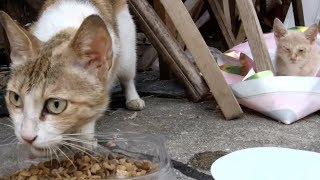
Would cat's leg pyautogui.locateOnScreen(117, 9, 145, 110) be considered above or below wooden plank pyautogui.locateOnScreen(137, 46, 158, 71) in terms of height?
above

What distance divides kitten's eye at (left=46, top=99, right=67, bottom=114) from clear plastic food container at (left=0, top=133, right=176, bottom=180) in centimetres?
15

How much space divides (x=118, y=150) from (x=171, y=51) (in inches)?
43.5

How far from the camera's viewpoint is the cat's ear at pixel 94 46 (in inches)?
60.5

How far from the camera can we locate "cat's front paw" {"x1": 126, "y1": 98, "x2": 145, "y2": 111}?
270cm

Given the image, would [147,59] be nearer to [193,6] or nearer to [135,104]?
[193,6]

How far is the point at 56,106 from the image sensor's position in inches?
61.4

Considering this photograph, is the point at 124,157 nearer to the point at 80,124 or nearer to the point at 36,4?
the point at 80,124

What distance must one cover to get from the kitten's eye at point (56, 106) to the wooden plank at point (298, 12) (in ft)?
8.38

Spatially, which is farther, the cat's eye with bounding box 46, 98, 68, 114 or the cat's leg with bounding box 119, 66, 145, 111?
the cat's leg with bounding box 119, 66, 145, 111

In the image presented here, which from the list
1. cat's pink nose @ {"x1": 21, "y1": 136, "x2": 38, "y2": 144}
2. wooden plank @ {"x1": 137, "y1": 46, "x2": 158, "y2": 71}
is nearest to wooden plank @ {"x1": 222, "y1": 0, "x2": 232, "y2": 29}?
wooden plank @ {"x1": 137, "y1": 46, "x2": 158, "y2": 71}

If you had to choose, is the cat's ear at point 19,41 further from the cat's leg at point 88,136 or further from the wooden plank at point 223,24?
the wooden plank at point 223,24

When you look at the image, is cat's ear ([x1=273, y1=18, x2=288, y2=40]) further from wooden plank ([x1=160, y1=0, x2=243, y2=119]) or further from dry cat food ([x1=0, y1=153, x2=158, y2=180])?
dry cat food ([x1=0, y1=153, x2=158, y2=180])

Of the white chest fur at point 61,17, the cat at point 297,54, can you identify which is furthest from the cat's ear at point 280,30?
the white chest fur at point 61,17

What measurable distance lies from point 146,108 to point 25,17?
3.46ft
